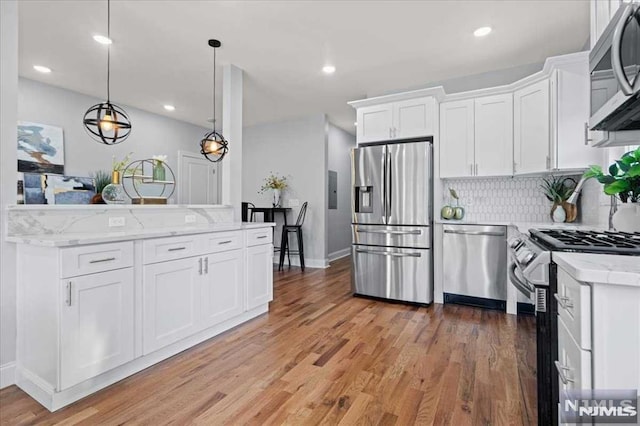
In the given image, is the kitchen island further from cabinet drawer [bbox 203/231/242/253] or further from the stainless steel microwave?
the stainless steel microwave

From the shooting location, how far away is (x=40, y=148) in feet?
14.2

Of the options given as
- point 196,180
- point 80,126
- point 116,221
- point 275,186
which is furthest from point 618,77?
point 196,180

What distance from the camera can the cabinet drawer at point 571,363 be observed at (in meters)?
0.85

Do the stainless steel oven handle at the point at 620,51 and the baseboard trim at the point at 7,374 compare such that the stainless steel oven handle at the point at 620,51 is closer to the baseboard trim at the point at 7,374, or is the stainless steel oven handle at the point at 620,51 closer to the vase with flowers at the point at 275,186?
the baseboard trim at the point at 7,374

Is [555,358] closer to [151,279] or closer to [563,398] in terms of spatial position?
[563,398]

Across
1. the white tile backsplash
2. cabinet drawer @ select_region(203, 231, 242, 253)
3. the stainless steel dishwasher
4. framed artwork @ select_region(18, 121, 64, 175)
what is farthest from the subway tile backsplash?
framed artwork @ select_region(18, 121, 64, 175)

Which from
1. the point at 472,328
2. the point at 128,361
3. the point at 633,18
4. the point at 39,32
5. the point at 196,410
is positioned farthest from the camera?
the point at 39,32

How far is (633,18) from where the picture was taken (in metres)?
1.16

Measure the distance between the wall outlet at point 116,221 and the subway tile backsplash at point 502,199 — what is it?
3343 millimetres

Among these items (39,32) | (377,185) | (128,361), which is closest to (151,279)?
(128,361)

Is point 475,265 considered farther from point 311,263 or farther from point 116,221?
point 116,221

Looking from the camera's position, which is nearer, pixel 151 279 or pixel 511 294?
pixel 151 279

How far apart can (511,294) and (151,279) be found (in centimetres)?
338

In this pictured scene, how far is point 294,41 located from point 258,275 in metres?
2.46
